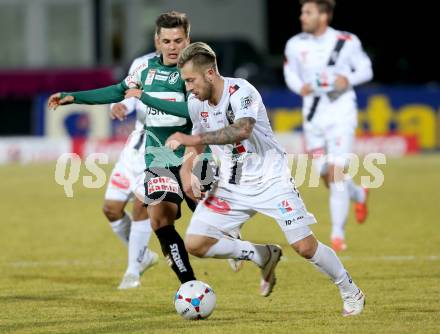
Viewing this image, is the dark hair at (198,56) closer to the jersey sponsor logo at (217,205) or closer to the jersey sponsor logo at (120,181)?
the jersey sponsor logo at (217,205)

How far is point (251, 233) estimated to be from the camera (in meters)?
13.4

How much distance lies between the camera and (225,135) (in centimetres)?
724

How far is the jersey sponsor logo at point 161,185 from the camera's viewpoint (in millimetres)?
8648

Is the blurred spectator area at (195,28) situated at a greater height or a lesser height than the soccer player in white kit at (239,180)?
lesser

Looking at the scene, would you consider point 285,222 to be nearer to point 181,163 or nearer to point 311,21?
point 181,163

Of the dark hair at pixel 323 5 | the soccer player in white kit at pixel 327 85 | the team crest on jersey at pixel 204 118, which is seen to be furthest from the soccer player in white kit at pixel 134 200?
the dark hair at pixel 323 5

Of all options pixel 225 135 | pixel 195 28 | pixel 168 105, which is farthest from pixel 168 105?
pixel 195 28

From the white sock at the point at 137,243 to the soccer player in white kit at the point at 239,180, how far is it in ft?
5.44

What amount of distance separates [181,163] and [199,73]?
143 centimetres

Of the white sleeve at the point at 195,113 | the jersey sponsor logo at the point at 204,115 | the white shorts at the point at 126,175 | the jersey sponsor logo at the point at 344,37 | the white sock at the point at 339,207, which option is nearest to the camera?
the jersey sponsor logo at the point at 204,115

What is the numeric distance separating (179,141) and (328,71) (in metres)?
5.21

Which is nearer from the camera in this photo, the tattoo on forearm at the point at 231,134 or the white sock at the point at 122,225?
the tattoo on forearm at the point at 231,134

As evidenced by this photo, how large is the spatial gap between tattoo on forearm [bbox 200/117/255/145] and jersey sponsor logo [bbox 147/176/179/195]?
1.46m

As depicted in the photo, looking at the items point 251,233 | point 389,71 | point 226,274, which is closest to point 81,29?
point 389,71
